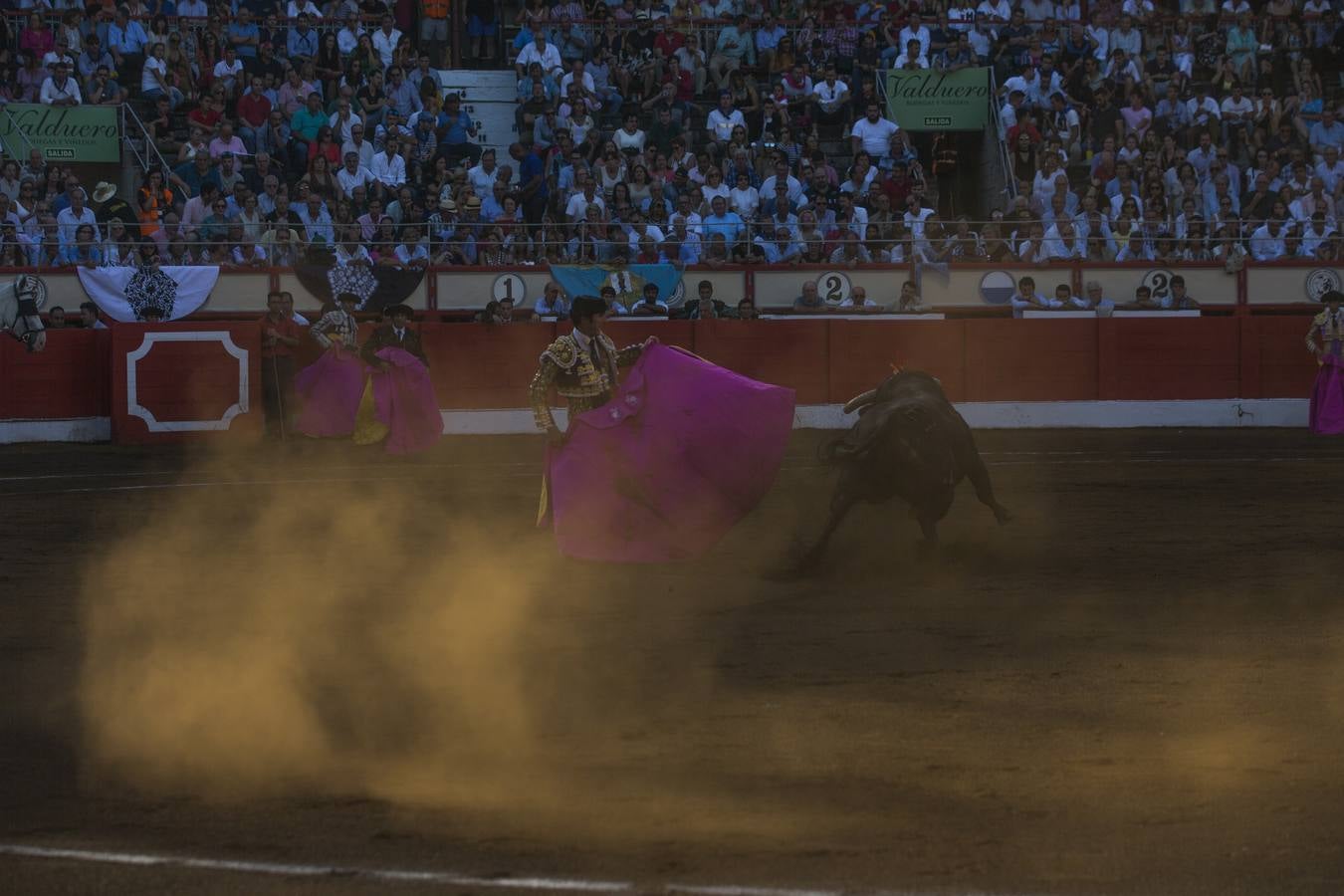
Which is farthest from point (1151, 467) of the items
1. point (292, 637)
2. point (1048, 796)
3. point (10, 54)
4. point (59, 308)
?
point (10, 54)

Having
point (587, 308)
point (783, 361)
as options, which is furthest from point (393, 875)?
point (783, 361)

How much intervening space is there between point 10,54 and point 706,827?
52.3 feet

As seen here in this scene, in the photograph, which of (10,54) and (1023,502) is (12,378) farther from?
(1023,502)

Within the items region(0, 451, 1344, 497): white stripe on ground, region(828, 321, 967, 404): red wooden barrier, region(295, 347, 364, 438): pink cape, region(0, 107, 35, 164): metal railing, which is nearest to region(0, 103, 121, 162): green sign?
region(0, 107, 35, 164): metal railing

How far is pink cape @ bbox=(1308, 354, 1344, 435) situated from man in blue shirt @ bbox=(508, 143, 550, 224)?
7298 millimetres

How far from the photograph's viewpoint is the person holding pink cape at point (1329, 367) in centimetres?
1469

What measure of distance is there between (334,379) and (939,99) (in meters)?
7.79

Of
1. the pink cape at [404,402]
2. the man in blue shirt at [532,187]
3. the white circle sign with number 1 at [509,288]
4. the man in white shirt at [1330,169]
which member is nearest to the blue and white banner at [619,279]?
the white circle sign with number 1 at [509,288]

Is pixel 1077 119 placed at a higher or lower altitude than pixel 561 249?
higher

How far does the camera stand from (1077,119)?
18203 millimetres

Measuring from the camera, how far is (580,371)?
809 centimetres

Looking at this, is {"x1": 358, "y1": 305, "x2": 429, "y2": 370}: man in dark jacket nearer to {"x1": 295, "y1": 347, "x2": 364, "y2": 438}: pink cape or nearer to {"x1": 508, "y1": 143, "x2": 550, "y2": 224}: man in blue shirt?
{"x1": 295, "y1": 347, "x2": 364, "y2": 438}: pink cape

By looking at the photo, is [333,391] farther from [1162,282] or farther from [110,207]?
[1162,282]

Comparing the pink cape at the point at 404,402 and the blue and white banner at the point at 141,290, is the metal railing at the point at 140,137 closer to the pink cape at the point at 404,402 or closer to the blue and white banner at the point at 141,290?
the blue and white banner at the point at 141,290
